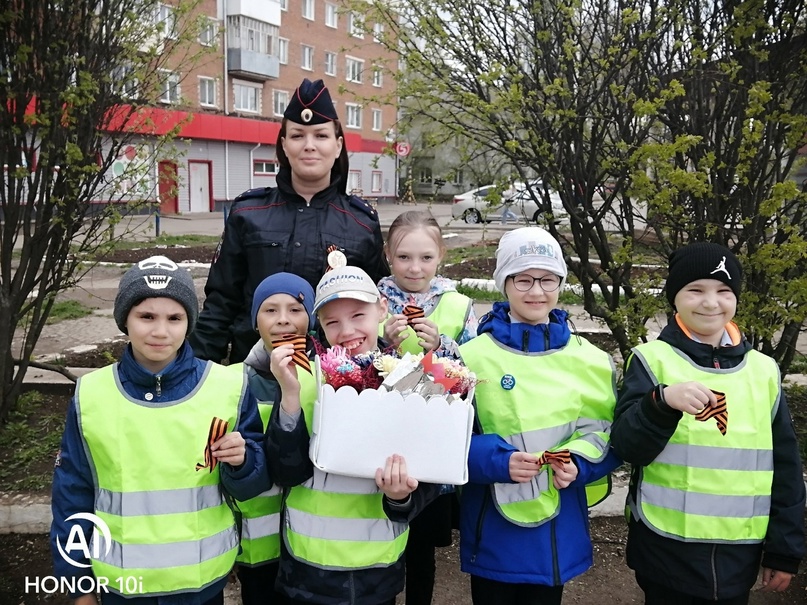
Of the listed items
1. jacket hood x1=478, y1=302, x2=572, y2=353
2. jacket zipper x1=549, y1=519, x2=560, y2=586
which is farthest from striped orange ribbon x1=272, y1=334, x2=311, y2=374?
jacket zipper x1=549, y1=519, x2=560, y2=586

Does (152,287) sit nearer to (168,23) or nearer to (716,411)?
(716,411)

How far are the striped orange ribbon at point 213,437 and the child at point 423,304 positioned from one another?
856 millimetres

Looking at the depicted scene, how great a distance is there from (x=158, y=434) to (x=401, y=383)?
29.9 inches

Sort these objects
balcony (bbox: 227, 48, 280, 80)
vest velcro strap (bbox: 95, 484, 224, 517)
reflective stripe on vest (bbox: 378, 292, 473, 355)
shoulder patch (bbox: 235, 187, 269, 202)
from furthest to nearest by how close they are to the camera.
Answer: balcony (bbox: 227, 48, 280, 80) → shoulder patch (bbox: 235, 187, 269, 202) → reflective stripe on vest (bbox: 378, 292, 473, 355) → vest velcro strap (bbox: 95, 484, 224, 517)

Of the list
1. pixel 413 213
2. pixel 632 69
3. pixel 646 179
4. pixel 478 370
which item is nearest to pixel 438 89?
pixel 632 69

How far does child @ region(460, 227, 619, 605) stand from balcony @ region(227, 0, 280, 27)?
1290 inches

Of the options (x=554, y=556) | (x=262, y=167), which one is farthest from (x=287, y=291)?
(x=262, y=167)

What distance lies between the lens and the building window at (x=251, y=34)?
1236 inches

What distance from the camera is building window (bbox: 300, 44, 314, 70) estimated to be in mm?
36812

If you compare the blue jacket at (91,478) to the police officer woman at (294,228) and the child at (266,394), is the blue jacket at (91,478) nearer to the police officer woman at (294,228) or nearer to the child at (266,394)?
the child at (266,394)

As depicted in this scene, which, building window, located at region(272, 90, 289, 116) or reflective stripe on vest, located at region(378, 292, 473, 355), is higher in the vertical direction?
building window, located at region(272, 90, 289, 116)

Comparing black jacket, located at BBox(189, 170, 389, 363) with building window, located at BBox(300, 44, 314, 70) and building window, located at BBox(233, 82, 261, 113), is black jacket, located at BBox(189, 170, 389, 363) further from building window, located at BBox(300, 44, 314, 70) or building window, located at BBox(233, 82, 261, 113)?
building window, located at BBox(300, 44, 314, 70)

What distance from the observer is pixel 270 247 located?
2.89 m

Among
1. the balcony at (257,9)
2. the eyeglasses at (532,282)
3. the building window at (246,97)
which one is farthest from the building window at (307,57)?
the eyeglasses at (532,282)
